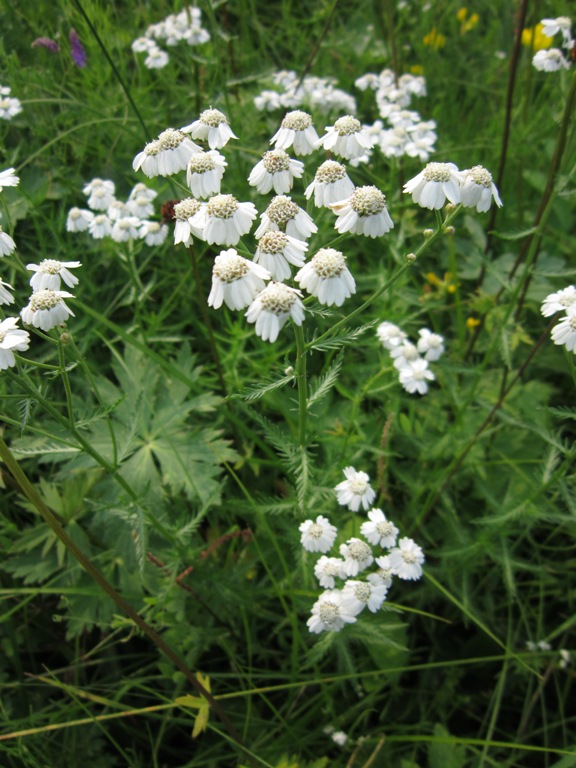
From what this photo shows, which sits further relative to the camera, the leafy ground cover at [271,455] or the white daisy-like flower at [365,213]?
the leafy ground cover at [271,455]

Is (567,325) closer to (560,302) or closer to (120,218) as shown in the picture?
(560,302)

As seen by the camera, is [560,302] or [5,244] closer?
[5,244]

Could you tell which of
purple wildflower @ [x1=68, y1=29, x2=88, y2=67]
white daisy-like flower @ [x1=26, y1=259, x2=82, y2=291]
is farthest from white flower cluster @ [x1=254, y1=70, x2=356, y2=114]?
white daisy-like flower @ [x1=26, y1=259, x2=82, y2=291]

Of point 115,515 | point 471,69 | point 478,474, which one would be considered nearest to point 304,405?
point 115,515

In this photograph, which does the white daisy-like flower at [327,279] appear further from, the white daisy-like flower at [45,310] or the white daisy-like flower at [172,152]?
the white daisy-like flower at [45,310]

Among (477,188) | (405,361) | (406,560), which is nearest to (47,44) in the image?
(405,361)


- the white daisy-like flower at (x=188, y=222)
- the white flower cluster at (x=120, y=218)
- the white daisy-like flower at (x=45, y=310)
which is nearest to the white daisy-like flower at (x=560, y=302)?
the white daisy-like flower at (x=188, y=222)

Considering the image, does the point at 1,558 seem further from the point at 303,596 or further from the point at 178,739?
the point at 303,596
